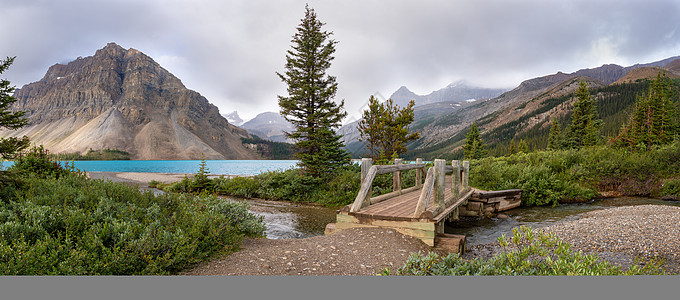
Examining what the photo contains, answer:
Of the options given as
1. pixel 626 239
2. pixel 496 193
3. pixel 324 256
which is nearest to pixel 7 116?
pixel 324 256

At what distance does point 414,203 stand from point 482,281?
7.59 metres

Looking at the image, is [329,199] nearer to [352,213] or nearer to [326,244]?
[352,213]

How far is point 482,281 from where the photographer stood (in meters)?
2.94

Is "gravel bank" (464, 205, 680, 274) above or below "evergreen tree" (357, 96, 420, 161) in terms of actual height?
below

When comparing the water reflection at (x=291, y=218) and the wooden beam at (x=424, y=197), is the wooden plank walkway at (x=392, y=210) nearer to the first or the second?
the wooden beam at (x=424, y=197)

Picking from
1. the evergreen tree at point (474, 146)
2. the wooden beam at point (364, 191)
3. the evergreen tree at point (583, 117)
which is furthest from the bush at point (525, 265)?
the evergreen tree at point (474, 146)

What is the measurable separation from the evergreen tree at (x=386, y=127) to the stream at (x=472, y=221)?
8821 mm

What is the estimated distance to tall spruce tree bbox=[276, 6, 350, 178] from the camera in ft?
66.3

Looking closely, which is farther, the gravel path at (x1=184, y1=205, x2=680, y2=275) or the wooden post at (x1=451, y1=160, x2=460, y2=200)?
the wooden post at (x1=451, y1=160, x2=460, y2=200)

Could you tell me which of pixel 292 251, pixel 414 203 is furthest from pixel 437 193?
pixel 292 251

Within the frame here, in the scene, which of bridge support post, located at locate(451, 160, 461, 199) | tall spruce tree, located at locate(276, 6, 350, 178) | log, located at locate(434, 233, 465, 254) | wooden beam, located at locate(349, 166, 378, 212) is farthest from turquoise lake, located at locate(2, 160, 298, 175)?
log, located at locate(434, 233, 465, 254)

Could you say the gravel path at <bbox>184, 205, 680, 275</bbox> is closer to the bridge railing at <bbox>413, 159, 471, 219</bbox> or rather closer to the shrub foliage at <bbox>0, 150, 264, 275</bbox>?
the shrub foliage at <bbox>0, 150, 264, 275</bbox>

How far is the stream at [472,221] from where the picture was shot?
11.6 metres

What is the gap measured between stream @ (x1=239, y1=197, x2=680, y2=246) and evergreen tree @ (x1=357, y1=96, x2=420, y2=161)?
882 cm
